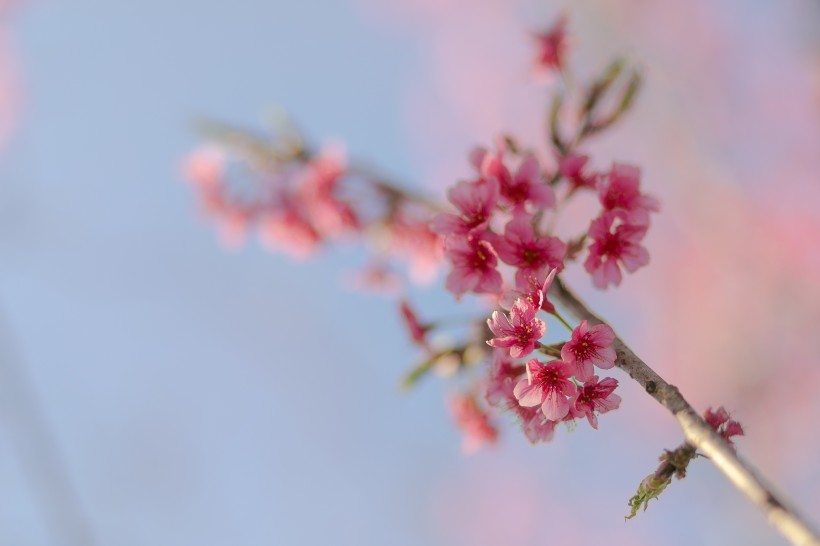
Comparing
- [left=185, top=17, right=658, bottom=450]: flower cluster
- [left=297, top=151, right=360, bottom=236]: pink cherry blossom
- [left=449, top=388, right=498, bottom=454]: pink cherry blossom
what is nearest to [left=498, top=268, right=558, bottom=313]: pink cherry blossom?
[left=185, top=17, right=658, bottom=450]: flower cluster

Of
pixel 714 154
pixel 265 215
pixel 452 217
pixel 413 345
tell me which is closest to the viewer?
pixel 452 217

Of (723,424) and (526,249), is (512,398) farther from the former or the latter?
(723,424)

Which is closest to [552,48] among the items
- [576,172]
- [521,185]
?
[576,172]

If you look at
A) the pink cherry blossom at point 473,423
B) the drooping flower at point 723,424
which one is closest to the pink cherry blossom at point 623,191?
the drooping flower at point 723,424

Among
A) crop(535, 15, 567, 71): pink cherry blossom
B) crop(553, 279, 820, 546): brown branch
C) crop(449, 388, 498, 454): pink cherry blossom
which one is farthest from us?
crop(535, 15, 567, 71): pink cherry blossom

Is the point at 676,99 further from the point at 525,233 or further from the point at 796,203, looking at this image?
the point at 525,233

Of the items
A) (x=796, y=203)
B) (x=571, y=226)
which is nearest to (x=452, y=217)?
(x=571, y=226)

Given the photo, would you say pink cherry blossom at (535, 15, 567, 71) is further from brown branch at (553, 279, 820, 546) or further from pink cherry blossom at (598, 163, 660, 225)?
brown branch at (553, 279, 820, 546)
